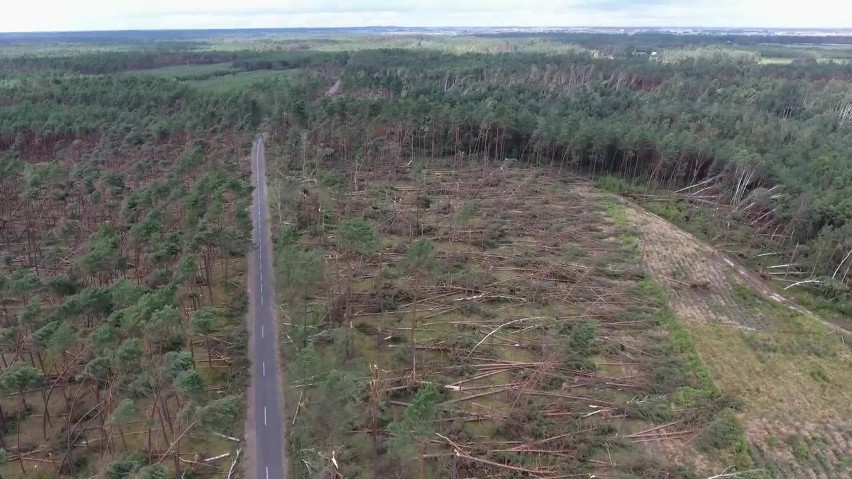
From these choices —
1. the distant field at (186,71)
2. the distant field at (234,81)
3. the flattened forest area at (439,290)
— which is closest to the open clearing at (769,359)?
the flattened forest area at (439,290)

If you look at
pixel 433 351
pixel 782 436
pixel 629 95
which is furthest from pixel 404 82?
pixel 782 436

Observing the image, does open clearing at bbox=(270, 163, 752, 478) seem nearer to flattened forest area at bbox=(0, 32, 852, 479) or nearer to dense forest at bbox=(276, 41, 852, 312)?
flattened forest area at bbox=(0, 32, 852, 479)

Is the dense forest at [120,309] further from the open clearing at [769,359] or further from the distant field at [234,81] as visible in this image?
the distant field at [234,81]

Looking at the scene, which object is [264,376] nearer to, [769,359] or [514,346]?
[514,346]

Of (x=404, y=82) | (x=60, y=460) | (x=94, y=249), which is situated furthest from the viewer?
(x=404, y=82)

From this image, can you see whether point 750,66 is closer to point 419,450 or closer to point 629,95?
point 629,95
